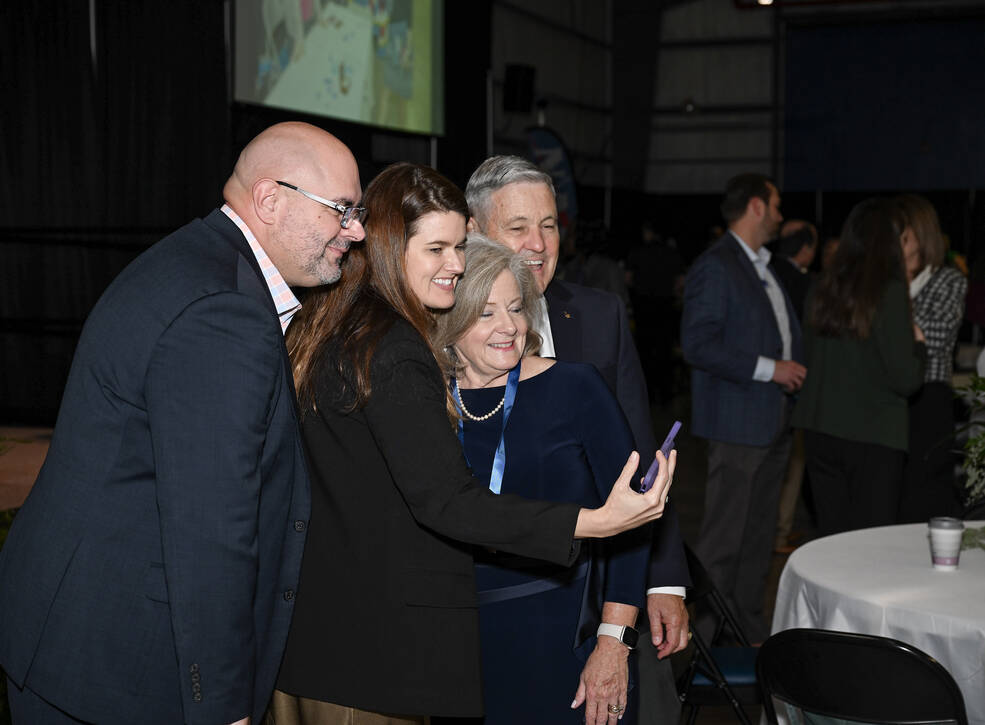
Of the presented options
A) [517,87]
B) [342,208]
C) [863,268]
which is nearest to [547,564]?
[342,208]

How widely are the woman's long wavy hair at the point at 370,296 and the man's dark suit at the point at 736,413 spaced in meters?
2.45

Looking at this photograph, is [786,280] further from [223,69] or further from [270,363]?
[270,363]

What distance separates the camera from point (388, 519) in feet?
5.26

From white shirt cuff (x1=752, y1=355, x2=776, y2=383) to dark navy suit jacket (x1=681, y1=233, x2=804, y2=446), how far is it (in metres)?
0.02

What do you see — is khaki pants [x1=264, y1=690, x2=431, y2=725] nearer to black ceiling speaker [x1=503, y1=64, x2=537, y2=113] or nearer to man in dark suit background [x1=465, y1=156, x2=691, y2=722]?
man in dark suit background [x1=465, y1=156, x2=691, y2=722]

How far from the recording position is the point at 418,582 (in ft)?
5.24

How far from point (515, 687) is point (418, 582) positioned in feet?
1.37

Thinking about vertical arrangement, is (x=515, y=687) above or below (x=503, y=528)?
below

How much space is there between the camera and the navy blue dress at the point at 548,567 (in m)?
1.87

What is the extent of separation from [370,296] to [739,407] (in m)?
2.68

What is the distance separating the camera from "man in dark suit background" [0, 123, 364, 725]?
1.33 meters

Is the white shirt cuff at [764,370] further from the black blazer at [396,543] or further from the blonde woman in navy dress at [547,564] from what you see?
the black blazer at [396,543]

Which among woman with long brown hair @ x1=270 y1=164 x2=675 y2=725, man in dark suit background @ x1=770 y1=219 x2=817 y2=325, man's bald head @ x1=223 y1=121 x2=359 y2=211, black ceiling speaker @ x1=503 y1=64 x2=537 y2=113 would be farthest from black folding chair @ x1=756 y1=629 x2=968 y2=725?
black ceiling speaker @ x1=503 y1=64 x2=537 y2=113

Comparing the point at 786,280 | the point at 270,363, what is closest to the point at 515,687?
the point at 270,363
